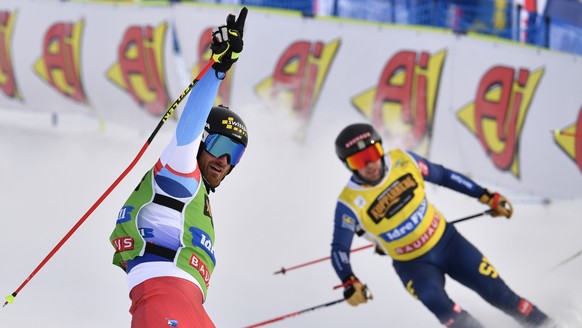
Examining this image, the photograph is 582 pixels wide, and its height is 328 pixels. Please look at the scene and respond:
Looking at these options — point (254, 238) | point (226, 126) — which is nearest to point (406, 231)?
point (226, 126)

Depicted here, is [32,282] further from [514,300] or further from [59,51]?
[59,51]

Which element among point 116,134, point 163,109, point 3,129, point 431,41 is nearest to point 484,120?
point 431,41

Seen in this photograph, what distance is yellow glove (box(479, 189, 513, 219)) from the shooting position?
656 cm

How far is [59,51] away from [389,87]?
17.1 ft

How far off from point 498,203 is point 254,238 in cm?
367

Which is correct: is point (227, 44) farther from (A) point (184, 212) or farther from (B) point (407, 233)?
(B) point (407, 233)

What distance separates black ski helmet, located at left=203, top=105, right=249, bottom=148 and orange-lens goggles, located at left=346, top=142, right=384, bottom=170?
189 cm

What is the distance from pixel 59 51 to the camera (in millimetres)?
13203

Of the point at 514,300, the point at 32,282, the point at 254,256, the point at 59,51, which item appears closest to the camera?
the point at 514,300

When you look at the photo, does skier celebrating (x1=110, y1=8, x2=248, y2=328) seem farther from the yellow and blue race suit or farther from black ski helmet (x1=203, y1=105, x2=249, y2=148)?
the yellow and blue race suit

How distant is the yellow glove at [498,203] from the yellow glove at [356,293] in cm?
116

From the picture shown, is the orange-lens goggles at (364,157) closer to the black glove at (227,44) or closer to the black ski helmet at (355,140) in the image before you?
the black ski helmet at (355,140)

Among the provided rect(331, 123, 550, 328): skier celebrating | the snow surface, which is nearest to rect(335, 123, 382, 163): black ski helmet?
rect(331, 123, 550, 328): skier celebrating

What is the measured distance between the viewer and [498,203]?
6.57 meters
